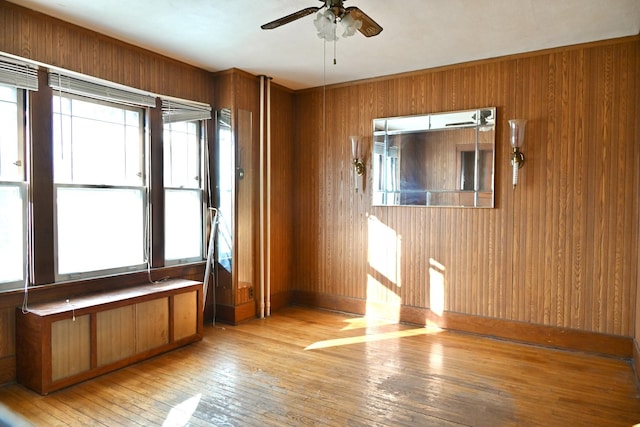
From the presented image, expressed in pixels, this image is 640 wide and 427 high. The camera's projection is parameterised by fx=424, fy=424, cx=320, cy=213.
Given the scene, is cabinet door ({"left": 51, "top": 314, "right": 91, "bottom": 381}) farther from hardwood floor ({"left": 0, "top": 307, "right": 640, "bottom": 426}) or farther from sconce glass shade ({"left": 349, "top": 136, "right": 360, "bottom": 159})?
sconce glass shade ({"left": 349, "top": 136, "right": 360, "bottom": 159})

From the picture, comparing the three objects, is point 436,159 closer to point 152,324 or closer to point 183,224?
point 183,224

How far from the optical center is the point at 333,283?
528cm

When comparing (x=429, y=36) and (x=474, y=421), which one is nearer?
(x=474, y=421)

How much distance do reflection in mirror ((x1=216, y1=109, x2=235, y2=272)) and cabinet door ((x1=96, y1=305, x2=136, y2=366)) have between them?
132 centimetres

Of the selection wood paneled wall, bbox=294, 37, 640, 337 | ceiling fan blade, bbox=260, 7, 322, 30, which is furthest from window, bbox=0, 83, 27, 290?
wood paneled wall, bbox=294, 37, 640, 337

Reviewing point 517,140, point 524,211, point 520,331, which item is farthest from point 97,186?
point 520,331

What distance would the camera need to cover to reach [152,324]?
3680 mm

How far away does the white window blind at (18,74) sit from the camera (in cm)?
298

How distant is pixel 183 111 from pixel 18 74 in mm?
1524

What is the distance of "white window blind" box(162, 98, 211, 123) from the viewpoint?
4.21 m

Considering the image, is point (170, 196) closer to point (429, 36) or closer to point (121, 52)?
point (121, 52)

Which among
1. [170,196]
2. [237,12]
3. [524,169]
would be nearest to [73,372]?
[170,196]

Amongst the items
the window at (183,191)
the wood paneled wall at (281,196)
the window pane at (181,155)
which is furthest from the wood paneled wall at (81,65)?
the wood paneled wall at (281,196)

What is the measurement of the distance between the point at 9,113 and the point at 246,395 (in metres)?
2.67
